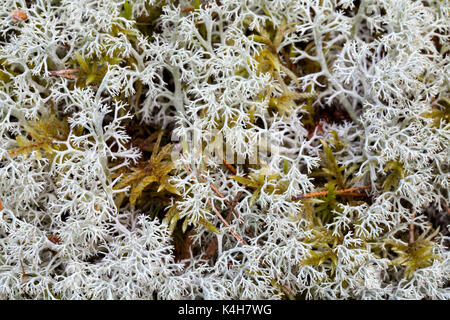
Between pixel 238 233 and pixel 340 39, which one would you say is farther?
pixel 340 39

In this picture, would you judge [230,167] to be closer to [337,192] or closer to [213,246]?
[213,246]

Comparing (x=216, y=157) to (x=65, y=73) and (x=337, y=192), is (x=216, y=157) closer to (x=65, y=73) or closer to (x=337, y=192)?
(x=337, y=192)

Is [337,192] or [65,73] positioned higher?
[65,73]

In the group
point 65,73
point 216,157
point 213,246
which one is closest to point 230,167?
point 216,157

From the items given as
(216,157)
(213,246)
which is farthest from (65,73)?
(213,246)

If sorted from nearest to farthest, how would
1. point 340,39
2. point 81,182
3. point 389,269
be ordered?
point 81,182, point 389,269, point 340,39

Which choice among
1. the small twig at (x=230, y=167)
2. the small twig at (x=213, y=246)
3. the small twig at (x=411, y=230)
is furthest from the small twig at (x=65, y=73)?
the small twig at (x=411, y=230)

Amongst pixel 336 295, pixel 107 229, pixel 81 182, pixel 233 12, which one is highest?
pixel 233 12

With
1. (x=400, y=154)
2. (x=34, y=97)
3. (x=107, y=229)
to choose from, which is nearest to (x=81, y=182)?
(x=107, y=229)

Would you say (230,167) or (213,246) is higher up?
(230,167)

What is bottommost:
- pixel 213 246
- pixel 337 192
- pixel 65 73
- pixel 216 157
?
pixel 213 246

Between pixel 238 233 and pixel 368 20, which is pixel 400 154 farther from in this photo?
pixel 238 233
